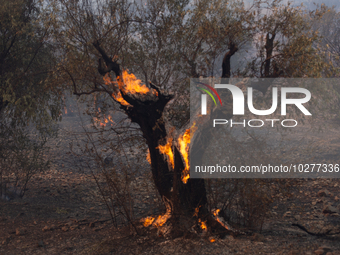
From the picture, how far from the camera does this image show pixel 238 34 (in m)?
9.56

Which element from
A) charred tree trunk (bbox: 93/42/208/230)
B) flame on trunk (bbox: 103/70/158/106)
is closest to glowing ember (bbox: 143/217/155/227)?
charred tree trunk (bbox: 93/42/208/230)

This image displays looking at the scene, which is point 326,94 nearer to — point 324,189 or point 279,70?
point 279,70

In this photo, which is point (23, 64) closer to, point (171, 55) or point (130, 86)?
point (171, 55)

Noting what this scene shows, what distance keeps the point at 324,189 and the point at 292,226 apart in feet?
15.6

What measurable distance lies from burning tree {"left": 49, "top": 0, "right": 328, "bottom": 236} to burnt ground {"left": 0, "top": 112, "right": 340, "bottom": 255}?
89cm

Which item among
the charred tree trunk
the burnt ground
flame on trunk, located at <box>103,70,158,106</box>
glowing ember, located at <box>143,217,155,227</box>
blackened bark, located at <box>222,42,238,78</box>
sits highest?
blackened bark, located at <box>222,42,238,78</box>

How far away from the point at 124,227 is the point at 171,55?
6087mm

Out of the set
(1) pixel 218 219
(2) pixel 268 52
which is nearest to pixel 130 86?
(2) pixel 268 52

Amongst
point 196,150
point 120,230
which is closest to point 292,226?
point 196,150

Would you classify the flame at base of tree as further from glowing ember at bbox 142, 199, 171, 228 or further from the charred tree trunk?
glowing ember at bbox 142, 199, 171, 228

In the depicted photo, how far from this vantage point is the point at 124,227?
9.56 m

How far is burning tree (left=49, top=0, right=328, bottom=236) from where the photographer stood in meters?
8.39

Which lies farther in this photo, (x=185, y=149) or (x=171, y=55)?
(x=171, y=55)

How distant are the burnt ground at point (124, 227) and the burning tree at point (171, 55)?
89cm
